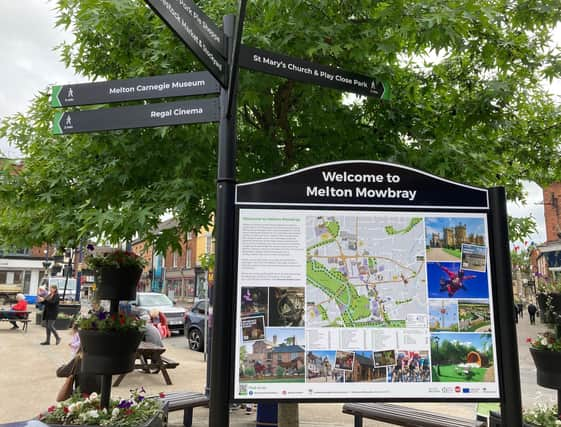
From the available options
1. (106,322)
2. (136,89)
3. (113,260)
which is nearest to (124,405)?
(106,322)

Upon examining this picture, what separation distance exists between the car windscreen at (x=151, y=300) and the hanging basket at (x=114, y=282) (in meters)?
15.9

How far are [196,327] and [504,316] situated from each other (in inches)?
573

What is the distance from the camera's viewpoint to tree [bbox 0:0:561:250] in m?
3.89

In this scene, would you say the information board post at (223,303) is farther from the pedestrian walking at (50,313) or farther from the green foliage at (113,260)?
the pedestrian walking at (50,313)

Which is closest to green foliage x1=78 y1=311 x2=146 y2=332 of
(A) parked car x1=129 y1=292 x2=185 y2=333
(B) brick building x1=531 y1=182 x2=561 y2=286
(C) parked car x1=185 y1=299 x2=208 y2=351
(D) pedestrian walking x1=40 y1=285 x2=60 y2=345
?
(C) parked car x1=185 y1=299 x2=208 y2=351

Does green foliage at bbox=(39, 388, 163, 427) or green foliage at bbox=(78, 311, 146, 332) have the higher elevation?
green foliage at bbox=(78, 311, 146, 332)

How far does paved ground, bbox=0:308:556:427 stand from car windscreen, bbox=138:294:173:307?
2.99 metres

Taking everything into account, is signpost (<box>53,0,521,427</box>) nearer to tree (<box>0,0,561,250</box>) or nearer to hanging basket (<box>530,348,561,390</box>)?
tree (<box>0,0,561,250</box>)

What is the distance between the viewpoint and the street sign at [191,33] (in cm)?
234

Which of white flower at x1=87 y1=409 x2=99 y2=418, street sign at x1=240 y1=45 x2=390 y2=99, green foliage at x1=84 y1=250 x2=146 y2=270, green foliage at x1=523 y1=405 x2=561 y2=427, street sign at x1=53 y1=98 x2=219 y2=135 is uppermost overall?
street sign at x1=240 y1=45 x2=390 y2=99

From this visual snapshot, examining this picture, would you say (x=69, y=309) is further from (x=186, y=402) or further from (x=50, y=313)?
(x=186, y=402)

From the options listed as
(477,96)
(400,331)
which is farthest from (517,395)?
(477,96)

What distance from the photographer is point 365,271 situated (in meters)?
2.68

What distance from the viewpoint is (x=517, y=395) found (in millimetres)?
2510
